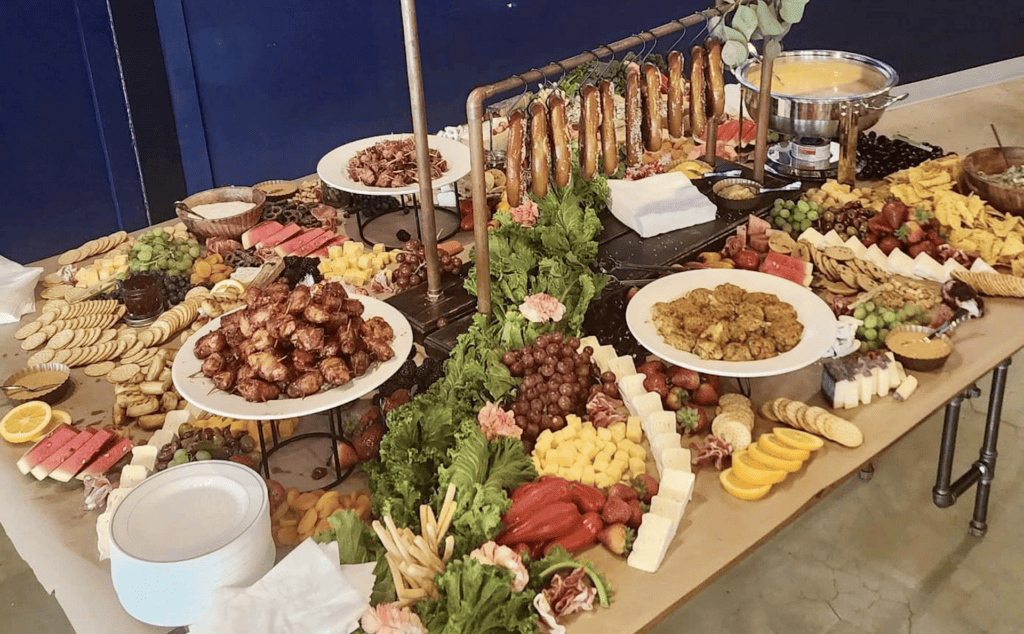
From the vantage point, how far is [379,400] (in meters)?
2.35

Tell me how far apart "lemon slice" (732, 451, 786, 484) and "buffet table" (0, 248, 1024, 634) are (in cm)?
4

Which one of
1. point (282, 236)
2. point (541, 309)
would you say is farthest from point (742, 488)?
point (282, 236)

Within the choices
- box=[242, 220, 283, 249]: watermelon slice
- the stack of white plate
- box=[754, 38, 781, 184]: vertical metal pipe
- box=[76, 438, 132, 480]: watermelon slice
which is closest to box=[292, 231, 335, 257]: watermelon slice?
box=[242, 220, 283, 249]: watermelon slice

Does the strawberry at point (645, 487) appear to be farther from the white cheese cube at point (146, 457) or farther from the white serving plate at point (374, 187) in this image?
the white serving plate at point (374, 187)

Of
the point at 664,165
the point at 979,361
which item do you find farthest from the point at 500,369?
the point at 664,165

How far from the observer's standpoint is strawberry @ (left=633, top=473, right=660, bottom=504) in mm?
2031

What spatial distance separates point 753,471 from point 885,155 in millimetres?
2048

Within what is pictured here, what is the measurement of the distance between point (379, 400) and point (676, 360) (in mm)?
752

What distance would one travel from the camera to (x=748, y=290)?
2.57 m

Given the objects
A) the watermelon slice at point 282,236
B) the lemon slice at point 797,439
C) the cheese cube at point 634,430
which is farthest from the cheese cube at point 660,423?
the watermelon slice at point 282,236

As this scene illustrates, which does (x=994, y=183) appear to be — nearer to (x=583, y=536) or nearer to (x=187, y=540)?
(x=583, y=536)

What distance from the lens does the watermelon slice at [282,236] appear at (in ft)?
10.4

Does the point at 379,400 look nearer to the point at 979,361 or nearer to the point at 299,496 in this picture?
the point at 299,496

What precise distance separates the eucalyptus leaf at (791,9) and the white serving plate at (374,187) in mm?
1126
